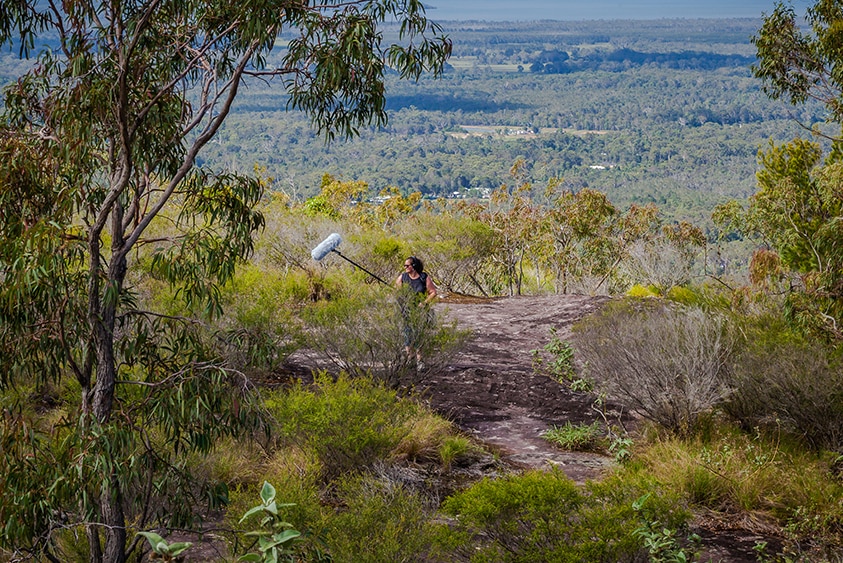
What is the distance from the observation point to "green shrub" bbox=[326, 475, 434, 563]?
4.36m

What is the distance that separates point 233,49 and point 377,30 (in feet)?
2.66

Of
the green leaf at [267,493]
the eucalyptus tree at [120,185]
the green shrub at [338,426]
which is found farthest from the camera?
the green shrub at [338,426]

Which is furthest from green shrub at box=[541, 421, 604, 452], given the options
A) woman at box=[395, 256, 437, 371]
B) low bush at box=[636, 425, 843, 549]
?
woman at box=[395, 256, 437, 371]

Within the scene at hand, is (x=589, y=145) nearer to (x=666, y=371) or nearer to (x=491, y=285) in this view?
(x=491, y=285)

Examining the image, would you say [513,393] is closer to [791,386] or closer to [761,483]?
[791,386]

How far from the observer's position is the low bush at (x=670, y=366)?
756cm

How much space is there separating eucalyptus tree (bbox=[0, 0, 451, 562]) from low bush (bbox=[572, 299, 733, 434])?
13.0 ft

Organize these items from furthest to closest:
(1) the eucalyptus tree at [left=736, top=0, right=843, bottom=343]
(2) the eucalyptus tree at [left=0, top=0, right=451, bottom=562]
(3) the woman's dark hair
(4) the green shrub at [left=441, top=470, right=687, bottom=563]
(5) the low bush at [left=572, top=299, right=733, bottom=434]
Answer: (3) the woman's dark hair < (5) the low bush at [left=572, top=299, right=733, bottom=434] < (1) the eucalyptus tree at [left=736, top=0, right=843, bottom=343] < (4) the green shrub at [left=441, top=470, right=687, bottom=563] < (2) the eucalyptus tree at [left=0, top=0, right=451, bottom=562]

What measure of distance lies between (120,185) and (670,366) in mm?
5255

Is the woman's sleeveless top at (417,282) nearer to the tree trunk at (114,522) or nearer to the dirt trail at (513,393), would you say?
the dirt trail at (513,393)

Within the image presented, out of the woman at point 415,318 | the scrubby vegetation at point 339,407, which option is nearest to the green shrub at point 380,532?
the scrubby vegetation at point 339,407

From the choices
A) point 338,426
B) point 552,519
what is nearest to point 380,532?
point 552,519

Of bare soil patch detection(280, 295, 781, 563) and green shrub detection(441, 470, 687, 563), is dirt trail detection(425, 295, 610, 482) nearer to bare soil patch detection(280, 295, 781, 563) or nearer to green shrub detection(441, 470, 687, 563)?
bare soil patch detection(280, 295, 781, 563)

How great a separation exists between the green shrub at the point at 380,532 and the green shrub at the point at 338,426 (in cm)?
152
